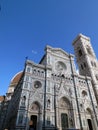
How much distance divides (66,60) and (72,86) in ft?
22.3

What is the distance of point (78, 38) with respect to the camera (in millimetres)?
35219

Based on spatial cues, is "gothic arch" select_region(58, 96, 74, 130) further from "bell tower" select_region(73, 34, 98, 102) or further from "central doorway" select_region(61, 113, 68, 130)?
"bell tower" select_region(73, 34, 98, 102)

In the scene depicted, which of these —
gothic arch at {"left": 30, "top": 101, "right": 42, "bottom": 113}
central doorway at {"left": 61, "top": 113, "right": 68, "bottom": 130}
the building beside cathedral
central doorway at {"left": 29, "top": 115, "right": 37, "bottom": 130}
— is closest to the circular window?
the building beside cathedral

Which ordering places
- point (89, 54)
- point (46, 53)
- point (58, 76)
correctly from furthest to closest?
point (89, 54), point (46, 53), point (58, 76)

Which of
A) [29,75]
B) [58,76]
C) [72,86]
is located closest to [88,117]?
[72,86]

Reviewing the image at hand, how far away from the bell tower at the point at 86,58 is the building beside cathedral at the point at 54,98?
298 millimetres

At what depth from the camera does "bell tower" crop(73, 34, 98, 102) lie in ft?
86.0

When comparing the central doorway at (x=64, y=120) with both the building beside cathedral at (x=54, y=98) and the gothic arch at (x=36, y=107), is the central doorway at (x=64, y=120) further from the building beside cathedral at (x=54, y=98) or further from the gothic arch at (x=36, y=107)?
the gothic arch at (x=36, y=107)

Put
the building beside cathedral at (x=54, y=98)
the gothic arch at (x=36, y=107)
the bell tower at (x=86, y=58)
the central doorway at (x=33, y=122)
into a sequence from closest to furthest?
the central doorway at (x=33, y=122), the building beside cathedral at (x=54, y=98), the gothic arch at (x=36, y=107), the bell tower at (x=86, y=58)

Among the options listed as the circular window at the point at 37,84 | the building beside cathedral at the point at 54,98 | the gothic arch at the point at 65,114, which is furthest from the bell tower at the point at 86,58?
the circular window at the point at 37,84

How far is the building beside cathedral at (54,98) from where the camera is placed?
15062 millimetres

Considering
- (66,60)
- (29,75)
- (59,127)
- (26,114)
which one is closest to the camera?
(26,114)

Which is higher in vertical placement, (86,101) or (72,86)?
(72,86)

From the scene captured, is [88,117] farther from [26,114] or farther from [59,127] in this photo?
[26,114]
